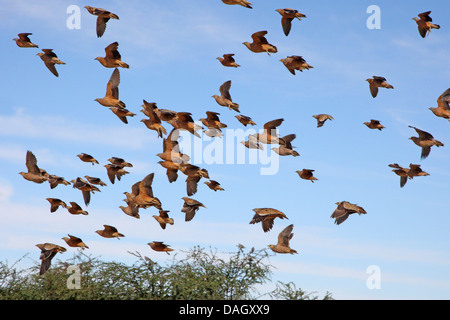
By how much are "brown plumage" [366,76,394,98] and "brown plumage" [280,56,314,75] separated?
3576mm

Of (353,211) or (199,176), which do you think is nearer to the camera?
(353,211)

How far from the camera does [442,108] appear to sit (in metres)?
19.4

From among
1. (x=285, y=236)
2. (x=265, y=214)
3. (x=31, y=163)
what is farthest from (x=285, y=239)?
(x=31, y=163)

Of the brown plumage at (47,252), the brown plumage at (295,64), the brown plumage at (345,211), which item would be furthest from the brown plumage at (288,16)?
the brown plumage at (47,252)

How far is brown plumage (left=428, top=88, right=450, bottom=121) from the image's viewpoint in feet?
63.8

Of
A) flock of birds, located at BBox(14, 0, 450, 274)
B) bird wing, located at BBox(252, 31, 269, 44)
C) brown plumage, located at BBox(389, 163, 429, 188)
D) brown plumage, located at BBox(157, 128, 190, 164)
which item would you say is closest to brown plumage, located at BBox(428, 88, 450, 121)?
flock of birds, located at BBox(14, 0, 450, 274)

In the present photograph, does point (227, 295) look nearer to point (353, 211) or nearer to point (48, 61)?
point (353, 211)

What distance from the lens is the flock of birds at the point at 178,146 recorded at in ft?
52.6

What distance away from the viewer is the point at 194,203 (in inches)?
672

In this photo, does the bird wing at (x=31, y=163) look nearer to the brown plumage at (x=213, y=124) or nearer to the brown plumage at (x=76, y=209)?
the brown plumage at (x=76, y=209)

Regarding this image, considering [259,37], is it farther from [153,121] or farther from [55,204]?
[55,204]
